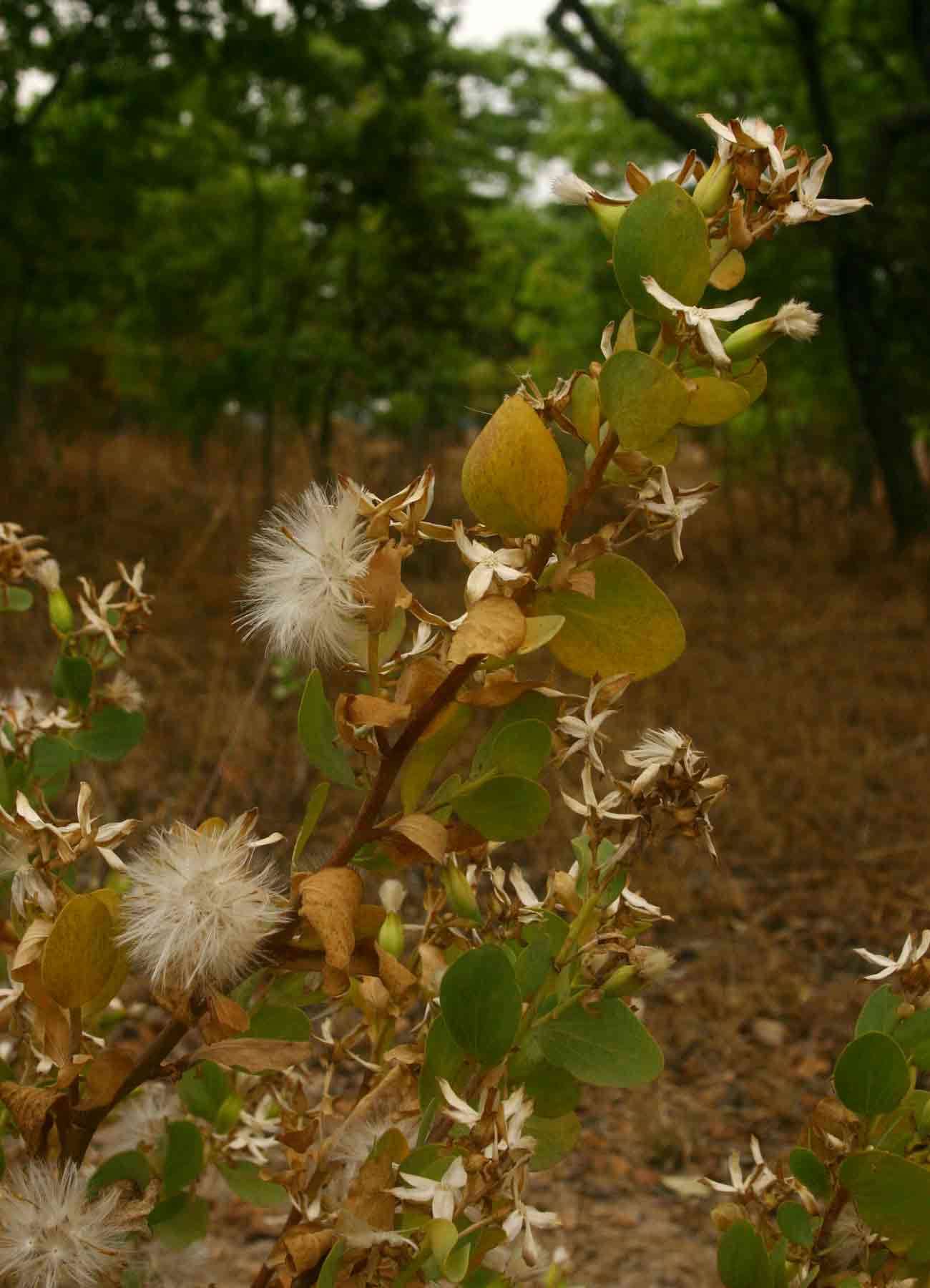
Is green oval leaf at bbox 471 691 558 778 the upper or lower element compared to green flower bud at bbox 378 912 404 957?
upper

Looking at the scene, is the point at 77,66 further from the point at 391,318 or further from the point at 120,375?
the point at 120,375

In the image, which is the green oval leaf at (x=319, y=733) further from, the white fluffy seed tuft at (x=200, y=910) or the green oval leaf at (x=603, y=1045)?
the green oval leaf at (x=603, y=1045)

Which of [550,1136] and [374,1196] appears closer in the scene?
[374,1196]

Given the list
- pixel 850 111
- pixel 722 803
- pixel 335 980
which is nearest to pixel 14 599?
pixel 335 980

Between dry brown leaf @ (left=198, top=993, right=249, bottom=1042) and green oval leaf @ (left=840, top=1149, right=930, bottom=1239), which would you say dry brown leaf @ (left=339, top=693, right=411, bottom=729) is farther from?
green oval leaf @ (left=840, top=1149, right=930, bottom=1239)

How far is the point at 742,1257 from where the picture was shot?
667 millimetres

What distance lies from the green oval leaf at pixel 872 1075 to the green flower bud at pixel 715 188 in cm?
39

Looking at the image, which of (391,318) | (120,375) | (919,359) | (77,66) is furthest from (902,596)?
(120,375)

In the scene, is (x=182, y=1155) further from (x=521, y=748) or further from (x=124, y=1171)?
(x=521, y=748)

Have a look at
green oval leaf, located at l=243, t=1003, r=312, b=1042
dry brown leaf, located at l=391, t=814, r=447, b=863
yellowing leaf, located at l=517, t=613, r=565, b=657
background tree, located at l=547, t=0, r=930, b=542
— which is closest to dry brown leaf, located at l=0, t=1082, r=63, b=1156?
green oval leaf, located at l=243, t=1003, r=312, b=1042

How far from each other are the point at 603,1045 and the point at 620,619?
0.20 meters

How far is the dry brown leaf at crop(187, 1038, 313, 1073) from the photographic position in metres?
0.58

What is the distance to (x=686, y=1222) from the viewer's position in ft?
6.06

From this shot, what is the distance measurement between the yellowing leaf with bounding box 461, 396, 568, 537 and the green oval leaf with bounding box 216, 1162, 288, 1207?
602mm
